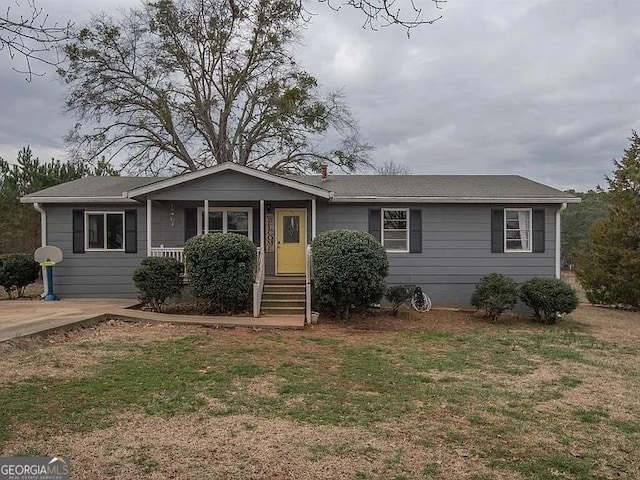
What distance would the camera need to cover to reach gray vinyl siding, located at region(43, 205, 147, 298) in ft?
43.1

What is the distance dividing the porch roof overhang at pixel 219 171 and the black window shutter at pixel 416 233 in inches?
97.9

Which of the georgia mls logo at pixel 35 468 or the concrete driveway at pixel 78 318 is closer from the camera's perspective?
the georgia mls logo at pixel 35 468

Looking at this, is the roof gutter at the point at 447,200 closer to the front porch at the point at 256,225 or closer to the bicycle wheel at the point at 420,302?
the front porch at the point at 256,225

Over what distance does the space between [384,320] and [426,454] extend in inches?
289

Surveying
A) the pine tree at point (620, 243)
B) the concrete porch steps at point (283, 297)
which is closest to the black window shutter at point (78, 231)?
the concrete porch steps at point (283, 297)

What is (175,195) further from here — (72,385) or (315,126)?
A: (315,126)

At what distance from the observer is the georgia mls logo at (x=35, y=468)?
125 inches

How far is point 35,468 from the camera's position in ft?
10.7

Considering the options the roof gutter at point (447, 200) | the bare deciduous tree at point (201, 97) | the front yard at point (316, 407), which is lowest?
the front yard at point (316, 407)

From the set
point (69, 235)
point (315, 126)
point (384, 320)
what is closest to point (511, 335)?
point (384, 320)

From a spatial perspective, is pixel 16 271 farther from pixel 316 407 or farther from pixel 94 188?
pixel 316 407

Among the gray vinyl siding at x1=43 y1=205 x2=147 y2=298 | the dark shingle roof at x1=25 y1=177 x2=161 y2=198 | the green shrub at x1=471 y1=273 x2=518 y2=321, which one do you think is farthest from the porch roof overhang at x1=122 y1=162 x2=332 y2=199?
the green shrub at x1=471 y1=273 x2=518 y2=321

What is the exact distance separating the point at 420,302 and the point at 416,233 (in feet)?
5.99

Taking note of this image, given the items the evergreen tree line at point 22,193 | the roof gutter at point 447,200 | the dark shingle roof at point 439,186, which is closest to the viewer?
the roof gutter at point 447,200
